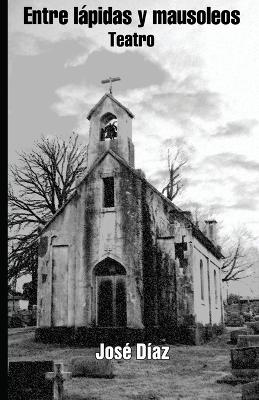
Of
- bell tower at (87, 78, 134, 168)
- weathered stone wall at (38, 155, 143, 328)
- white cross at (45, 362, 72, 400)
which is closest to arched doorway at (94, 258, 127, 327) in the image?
weathered stone wall at (38, 155, 143, 328)

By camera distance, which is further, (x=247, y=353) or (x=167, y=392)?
(x=247, y=353)

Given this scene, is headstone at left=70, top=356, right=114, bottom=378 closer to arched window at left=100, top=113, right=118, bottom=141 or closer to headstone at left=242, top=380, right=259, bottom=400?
headstone at left=242, top=380, right=259, bottom=400

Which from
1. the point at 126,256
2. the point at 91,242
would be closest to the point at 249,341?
the point at 126,256

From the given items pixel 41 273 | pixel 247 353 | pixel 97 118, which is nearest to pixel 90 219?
pixel 41 273

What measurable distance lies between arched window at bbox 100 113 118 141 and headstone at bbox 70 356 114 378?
12621 millimetres

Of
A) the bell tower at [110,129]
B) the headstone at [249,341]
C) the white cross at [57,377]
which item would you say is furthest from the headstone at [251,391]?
the bell tower at [110,129]

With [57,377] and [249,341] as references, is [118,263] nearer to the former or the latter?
[249,341]

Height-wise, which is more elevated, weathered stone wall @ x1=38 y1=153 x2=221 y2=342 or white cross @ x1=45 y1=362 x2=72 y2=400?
weathered stone wall @ x1=38 y1=153 x2=221 y2=342

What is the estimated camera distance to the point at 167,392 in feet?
29.5

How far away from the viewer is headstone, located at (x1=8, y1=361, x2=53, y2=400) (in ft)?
25.4

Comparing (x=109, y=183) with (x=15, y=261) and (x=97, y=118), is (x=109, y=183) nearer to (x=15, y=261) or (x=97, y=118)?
(x=97, y=118)

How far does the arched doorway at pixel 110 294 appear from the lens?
18594 millimetres

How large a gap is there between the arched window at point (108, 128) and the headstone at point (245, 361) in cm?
1321

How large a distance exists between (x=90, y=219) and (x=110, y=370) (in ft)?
31.7
